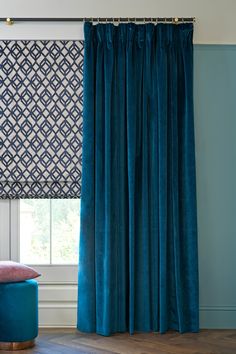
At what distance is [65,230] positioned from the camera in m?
4.72

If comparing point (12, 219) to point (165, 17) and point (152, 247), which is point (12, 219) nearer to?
point (152, 247)

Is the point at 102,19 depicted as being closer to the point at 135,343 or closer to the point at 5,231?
the point at 5,231

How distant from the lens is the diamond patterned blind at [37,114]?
14.9 feet

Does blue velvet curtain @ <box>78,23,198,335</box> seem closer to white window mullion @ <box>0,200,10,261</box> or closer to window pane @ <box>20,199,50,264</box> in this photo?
window pane @ <box>20,199,50,264</box>

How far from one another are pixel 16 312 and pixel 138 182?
4.22 ft

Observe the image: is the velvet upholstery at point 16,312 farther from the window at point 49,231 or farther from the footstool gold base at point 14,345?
the window at point 49,231

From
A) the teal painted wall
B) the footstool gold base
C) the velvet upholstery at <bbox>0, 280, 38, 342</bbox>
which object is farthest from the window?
the teal painted wall

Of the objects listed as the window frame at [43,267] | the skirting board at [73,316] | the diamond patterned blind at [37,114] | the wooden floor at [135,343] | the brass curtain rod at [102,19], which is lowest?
the wooden floor at [135,343]

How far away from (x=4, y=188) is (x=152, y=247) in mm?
1196

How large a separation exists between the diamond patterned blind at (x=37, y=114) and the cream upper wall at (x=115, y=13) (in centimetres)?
10

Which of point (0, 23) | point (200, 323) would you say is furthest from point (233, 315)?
point (0, 23)

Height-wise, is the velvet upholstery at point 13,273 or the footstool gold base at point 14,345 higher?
the velvet upholstery at point 13,273

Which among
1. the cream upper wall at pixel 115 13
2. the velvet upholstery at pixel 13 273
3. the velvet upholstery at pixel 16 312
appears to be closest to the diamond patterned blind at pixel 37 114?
the cream upper wall at pixel 115 13

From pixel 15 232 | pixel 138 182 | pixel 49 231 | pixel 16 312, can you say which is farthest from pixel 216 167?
pixel 16 312
